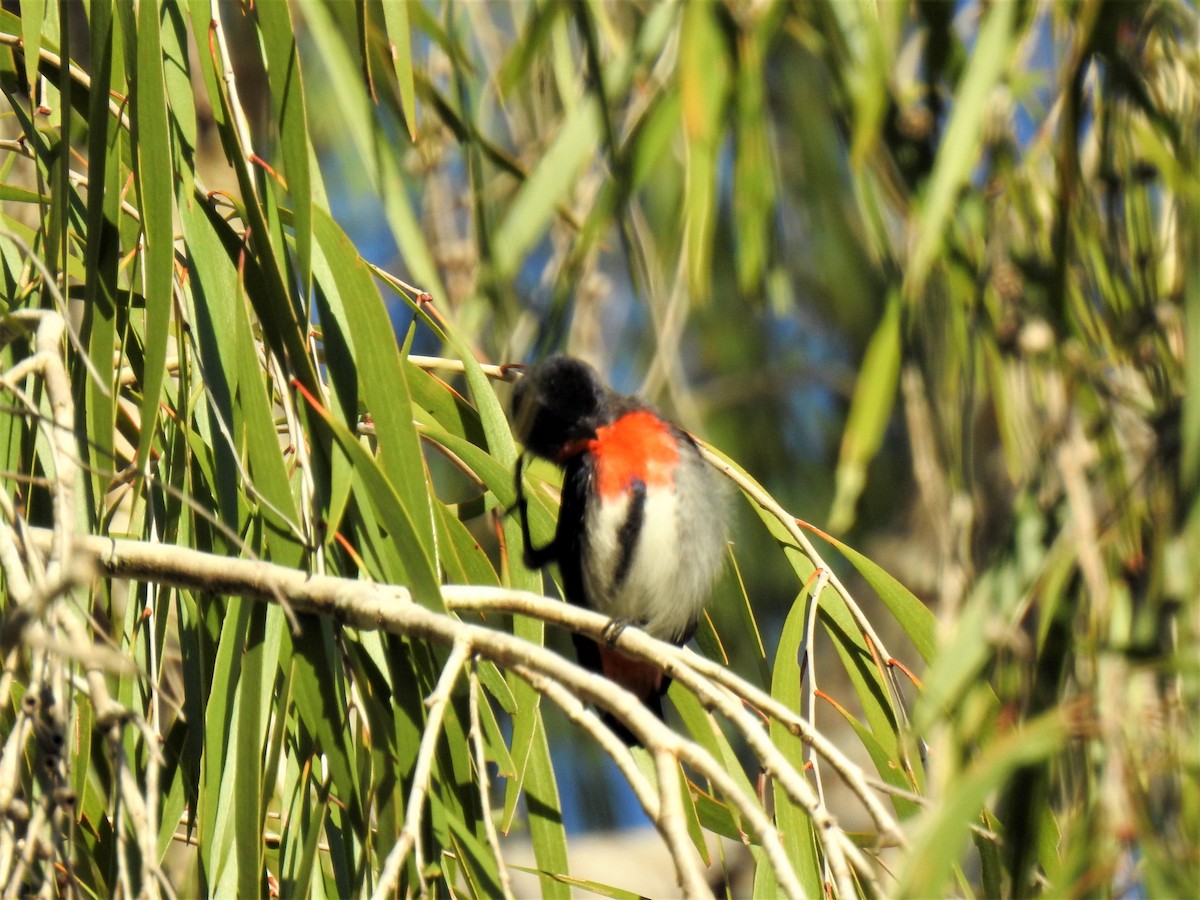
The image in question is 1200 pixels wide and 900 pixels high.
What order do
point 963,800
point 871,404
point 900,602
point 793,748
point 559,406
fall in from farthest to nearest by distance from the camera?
1. point 559,406
2. point 900,602
3. point 793,748
4. point 871,404
5. point 963,800

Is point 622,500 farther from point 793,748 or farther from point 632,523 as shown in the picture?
point 793,748

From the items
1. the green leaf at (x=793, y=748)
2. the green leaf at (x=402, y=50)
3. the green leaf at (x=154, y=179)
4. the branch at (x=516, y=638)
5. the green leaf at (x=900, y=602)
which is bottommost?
the green leaf at (x=793, y=748)

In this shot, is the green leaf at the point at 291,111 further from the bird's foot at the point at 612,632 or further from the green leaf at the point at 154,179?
the bird's foot at the point at 612,632

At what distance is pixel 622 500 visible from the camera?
8.96ft

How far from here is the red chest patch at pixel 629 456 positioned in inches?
108

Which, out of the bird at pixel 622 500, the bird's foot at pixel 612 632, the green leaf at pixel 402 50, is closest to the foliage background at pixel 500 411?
the green leaf at pixel 402 50

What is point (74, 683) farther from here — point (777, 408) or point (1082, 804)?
point (777, 408)

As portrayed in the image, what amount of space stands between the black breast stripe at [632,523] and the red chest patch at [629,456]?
0.02 metres

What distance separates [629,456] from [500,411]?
58cm

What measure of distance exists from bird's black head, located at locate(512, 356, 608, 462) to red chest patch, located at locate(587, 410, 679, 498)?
4 centimetres

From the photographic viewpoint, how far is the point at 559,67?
244cm

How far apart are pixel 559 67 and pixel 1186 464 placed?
154cm

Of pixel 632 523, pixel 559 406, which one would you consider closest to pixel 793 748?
pixel 632 523

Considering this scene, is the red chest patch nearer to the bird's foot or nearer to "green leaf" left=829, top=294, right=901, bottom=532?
the bird's foot
